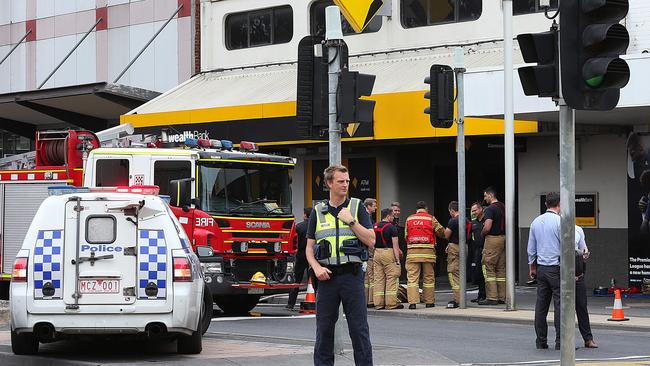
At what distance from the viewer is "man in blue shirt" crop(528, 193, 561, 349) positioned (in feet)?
48.4

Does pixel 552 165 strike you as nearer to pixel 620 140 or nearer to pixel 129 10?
pixel 620 140

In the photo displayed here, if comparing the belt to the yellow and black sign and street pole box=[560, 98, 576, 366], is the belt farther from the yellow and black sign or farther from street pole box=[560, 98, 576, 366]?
the yellow and black sign

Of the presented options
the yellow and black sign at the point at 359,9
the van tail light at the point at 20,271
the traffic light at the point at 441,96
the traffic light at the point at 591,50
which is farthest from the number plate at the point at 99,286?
the traffic light at the point at 441,96

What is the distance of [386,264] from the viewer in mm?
20984

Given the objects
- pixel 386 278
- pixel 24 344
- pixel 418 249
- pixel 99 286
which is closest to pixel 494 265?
pixel 418 249

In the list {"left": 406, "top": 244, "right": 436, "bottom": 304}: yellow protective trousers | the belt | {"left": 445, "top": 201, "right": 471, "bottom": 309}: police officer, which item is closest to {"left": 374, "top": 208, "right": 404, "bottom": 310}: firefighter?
{"left": 406, "top": 244, "right": 436, "bottom": 304}: yellow protective trousers

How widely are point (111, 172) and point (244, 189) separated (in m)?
2.09

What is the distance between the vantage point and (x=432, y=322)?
19469mm

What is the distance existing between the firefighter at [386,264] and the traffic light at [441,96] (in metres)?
1.82

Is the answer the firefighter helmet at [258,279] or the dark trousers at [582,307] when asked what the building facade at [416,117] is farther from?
the dark trousers at [582,307]

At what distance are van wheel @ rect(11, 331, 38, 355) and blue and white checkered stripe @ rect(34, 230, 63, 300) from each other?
0.58 m

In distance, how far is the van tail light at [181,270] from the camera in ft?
41.7

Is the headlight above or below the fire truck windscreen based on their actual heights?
below

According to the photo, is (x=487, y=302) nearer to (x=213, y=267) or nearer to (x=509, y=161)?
(x=509, y=161)
